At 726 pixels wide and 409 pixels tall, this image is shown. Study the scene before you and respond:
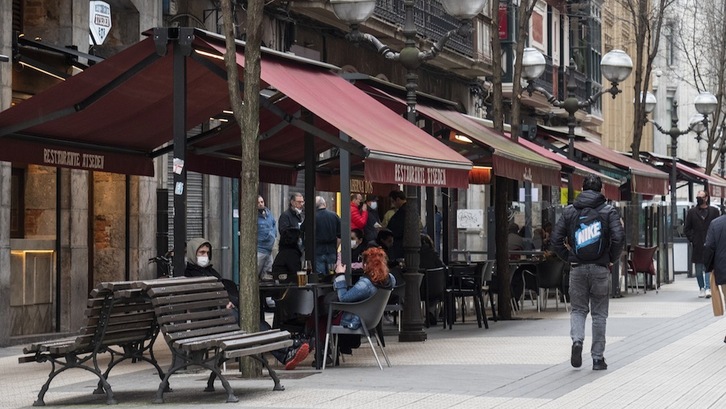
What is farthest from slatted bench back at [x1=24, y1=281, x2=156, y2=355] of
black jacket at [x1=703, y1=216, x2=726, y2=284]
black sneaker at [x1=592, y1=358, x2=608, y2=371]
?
black jacket at [x1=703, y1=216, x2=726, y2=284]

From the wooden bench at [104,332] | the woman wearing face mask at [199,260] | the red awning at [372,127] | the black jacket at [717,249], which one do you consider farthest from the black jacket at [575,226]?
the wooden bench at [104,332]

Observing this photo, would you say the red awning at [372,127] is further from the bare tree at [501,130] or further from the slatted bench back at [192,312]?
the bare tree at [501,130]

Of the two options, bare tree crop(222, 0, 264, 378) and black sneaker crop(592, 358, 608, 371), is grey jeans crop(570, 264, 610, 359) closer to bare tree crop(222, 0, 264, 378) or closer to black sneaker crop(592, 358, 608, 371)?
black sneaker crop(592, 358, 608, 371)

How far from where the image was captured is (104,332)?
42.1 ft

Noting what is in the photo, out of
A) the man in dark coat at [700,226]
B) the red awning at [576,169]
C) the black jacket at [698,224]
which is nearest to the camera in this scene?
the red awning at [576,169]

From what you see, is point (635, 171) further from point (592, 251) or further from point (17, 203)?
point (592, 251)

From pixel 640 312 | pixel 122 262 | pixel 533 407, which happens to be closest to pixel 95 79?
pixel 533 407

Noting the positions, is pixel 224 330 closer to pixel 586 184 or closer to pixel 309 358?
pixel 309 358

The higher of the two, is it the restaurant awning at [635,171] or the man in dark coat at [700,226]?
the restaurant awning at [635,171]

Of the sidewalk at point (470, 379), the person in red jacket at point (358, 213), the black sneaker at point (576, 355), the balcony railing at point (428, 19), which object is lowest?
the sidewalk at point (470, 379)

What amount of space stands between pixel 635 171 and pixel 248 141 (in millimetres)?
17959

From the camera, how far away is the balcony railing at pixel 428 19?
33500mm

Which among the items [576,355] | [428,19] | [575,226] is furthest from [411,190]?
[428,19]

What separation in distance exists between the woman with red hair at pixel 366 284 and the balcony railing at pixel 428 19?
17.5 m
